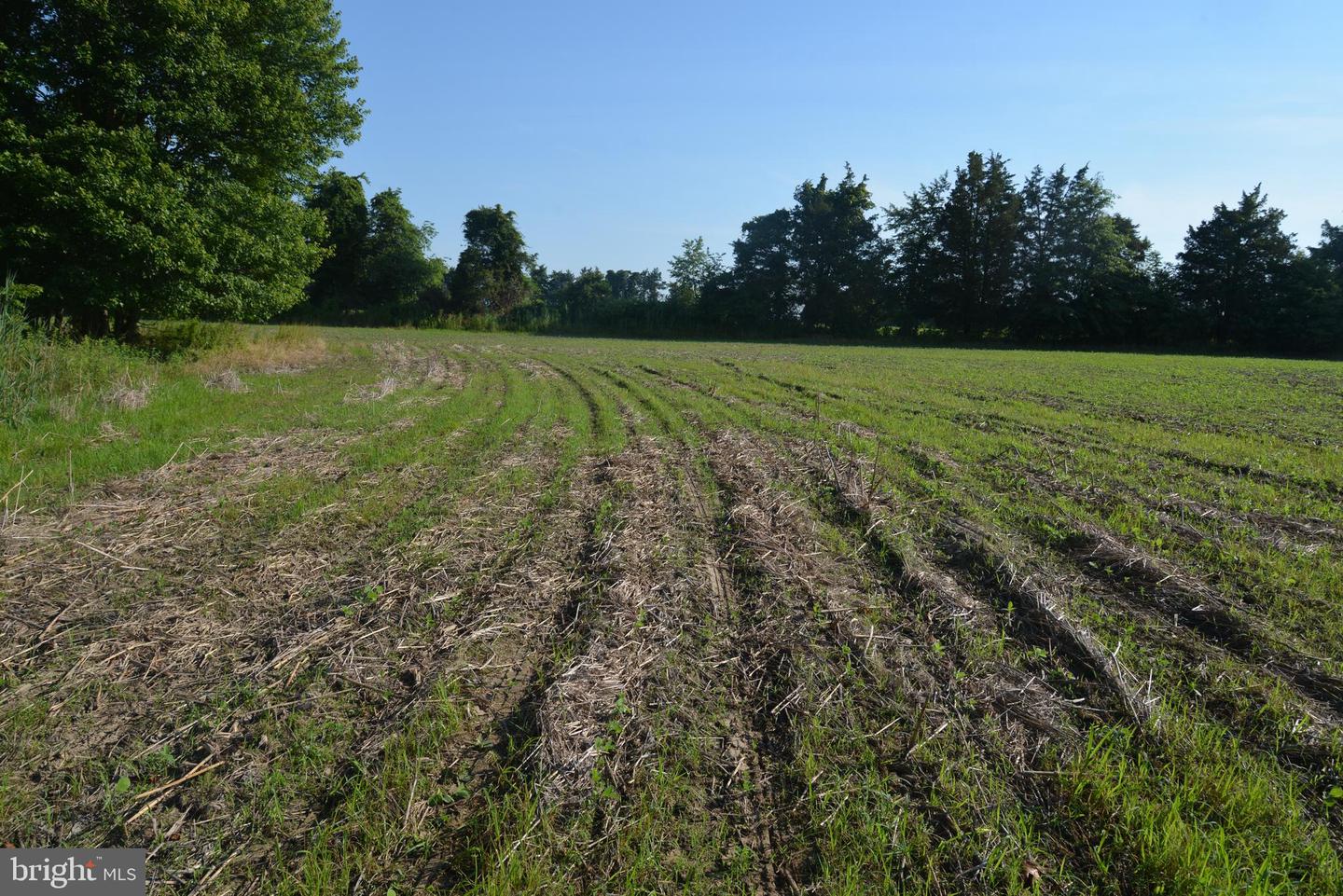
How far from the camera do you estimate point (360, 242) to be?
171 feet

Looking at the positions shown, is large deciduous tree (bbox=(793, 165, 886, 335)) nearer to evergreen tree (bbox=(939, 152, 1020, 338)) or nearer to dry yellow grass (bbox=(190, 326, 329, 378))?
evergreen tree (bbox=(939, 152, 1020, 338))

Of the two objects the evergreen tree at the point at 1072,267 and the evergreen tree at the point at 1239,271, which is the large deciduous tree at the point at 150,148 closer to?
the evergreen tree at the point at 1072,267

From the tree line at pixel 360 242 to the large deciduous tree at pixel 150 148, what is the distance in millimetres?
48

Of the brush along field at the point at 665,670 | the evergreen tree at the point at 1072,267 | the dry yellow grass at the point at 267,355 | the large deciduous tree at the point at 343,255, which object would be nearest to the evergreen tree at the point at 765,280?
the evergreen tree at the point at 1072,267

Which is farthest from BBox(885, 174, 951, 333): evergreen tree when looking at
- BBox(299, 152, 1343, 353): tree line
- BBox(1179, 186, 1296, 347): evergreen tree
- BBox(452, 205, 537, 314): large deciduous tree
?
BBox(452, 205, 537, 314): large deciduous tree

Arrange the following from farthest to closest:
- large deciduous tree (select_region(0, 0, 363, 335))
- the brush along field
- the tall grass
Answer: large deciduous tree (select_region(0, 0, 363, 335)), the tall grass, the brush along field

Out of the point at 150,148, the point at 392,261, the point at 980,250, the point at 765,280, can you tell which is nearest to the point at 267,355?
the point at 150,148

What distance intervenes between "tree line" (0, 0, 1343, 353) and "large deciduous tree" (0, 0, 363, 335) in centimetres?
5

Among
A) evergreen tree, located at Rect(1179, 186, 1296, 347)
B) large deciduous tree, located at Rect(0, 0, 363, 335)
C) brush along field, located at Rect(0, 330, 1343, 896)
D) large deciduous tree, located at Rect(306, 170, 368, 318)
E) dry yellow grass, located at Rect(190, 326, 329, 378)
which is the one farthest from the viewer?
large deciduous tree, located at Rect(306, 170, 368, 318)

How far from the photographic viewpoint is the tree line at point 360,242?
1199cm

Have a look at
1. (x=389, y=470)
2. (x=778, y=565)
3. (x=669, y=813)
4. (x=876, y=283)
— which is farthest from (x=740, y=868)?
(x=876, y=283)

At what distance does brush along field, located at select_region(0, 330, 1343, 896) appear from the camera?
8.35ft

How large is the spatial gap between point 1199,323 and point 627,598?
59.4 m

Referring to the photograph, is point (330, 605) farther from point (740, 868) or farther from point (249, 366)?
point (249, 366)
